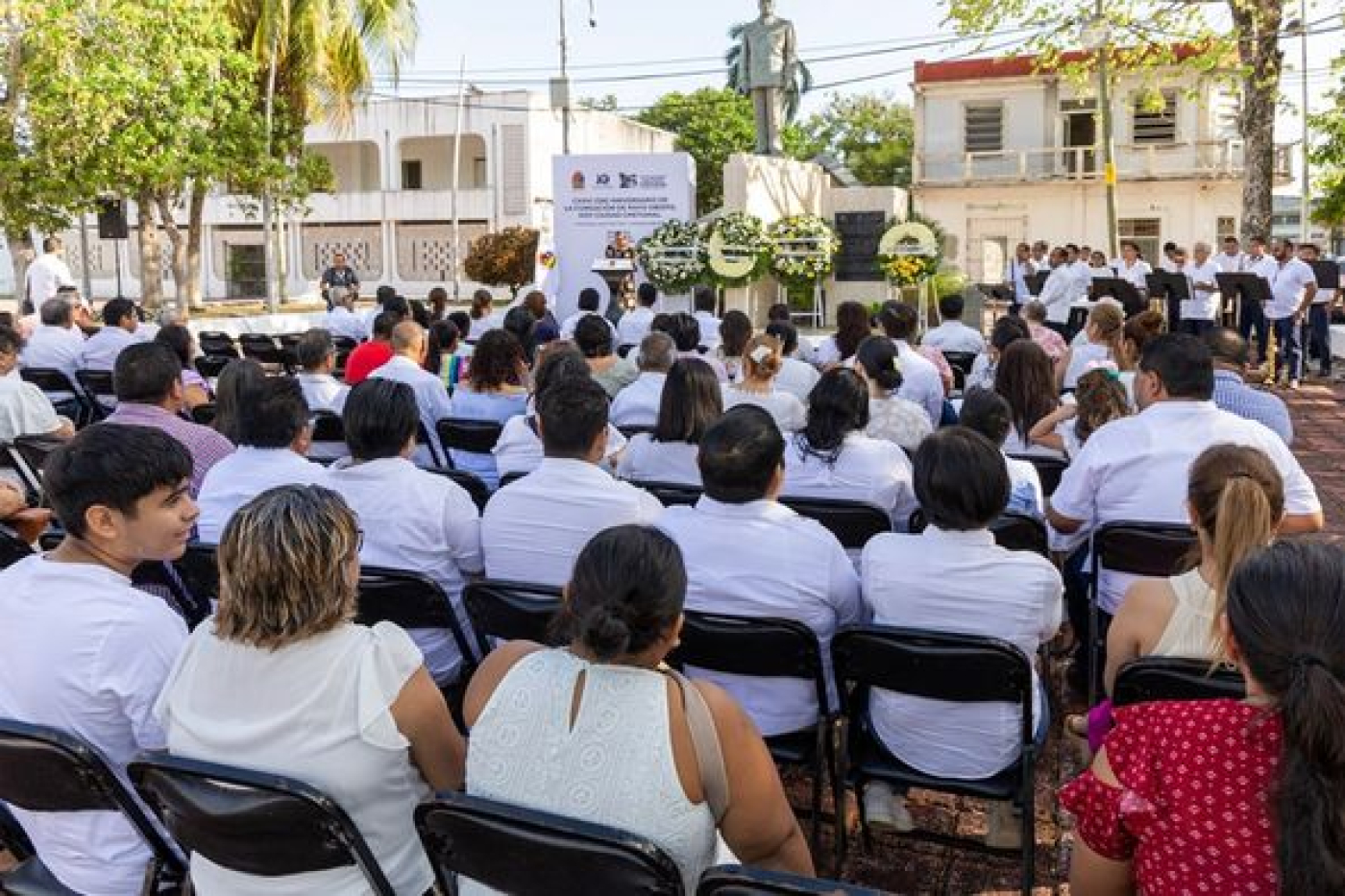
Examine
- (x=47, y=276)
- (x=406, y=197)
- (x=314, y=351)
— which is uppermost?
(x=406, y=197)

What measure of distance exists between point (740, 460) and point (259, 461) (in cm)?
186

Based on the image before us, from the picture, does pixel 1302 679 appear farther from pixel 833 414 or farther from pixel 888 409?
pixel 888 409

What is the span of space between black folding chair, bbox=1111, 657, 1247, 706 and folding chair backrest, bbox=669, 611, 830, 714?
763 millimetres

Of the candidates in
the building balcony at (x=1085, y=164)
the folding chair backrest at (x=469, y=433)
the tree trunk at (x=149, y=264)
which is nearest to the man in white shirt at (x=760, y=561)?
the folding chair backrest at (x=469, y=433)

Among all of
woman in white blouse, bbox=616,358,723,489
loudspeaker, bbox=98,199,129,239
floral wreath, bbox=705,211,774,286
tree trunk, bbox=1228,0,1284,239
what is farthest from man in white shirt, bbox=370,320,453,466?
loudspeaker, bbox=98,199,129,239

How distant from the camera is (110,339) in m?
8.76

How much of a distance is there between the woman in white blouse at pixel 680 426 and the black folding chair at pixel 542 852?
300 centimetres

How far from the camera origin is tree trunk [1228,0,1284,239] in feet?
45.1

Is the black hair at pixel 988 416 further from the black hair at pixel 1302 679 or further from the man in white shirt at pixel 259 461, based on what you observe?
the black hair at pixel 1302 679

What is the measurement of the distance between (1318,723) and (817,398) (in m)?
3.13

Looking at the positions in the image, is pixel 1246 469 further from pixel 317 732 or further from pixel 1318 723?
pixel 317 732

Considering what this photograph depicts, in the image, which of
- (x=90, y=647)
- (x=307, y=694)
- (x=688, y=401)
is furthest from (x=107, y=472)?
(x=688, y=401)

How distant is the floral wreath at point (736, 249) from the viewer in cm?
1664

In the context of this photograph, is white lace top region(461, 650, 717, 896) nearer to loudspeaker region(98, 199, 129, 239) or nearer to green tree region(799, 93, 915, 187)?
loudspeaker region(98, 199, 129, 239)
